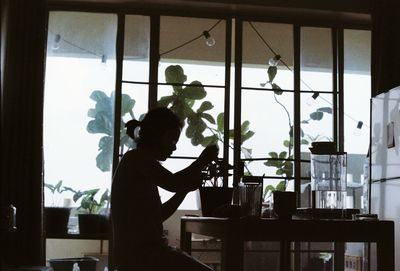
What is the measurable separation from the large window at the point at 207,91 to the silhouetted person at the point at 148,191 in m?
2.26

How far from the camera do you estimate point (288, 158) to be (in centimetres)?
471

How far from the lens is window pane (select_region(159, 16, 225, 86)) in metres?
4.65

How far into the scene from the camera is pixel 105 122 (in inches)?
178

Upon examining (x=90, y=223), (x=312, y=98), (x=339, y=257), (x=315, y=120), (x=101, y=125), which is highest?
(x=312, y=98)

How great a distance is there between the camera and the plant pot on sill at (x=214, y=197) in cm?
241

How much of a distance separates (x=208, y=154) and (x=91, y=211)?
254cm

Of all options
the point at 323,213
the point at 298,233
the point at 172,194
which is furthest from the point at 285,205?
the point at 172,194

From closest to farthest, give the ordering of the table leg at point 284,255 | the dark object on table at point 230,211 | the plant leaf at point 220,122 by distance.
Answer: the dark object on table at point 230,211 < the table leg at point 284,255 < the plant leaf at point 220,122

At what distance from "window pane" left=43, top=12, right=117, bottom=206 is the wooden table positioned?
2.63m

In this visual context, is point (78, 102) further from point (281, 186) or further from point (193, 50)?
point (281, 186)

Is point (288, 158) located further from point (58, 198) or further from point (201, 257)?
point (58, 198)

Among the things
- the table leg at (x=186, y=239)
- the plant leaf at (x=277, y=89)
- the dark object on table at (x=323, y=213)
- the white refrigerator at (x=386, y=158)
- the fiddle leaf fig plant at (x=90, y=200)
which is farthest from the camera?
the plant leaf at (x=277, y=89)

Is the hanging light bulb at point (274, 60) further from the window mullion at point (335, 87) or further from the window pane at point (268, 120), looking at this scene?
the window mullion at point (335, 87)

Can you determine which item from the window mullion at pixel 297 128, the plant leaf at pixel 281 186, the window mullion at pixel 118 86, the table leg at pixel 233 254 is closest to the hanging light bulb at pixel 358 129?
the window mullion at pixel 297 128
